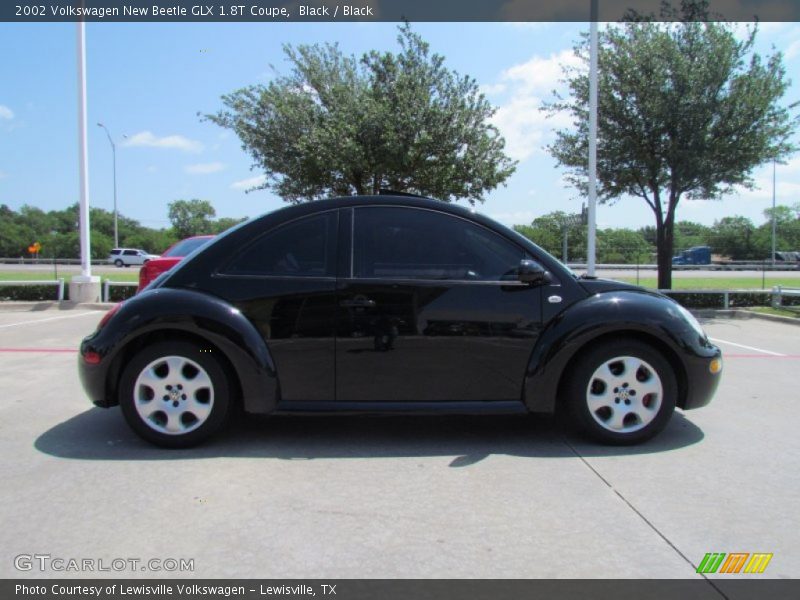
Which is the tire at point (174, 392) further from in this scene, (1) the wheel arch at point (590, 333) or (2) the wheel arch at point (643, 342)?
(2) the wheel arch at point (643, 342)

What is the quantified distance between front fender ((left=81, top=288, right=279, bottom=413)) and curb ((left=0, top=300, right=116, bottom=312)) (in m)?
11.4

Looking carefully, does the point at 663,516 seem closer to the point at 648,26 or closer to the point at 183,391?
the point at 183,391

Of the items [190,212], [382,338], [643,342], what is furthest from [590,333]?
[190,212]

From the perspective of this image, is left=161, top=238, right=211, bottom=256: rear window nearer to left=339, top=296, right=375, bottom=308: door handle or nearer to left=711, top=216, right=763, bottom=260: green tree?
left=339, top=296, right=375, bottom=308: door handle

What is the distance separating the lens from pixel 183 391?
3980 mm

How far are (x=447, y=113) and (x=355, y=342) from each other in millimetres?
12648

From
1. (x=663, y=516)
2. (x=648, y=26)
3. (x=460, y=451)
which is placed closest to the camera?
(x=663, y=516)

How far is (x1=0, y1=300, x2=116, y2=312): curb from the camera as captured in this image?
565 inches

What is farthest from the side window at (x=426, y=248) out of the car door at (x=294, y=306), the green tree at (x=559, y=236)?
the green tree at (x=559, y=236)

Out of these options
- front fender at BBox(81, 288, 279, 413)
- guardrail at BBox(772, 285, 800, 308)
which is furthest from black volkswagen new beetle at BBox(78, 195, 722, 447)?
guardrail at BBox(772, 285, 800, 308)

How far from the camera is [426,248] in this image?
13.6 ft

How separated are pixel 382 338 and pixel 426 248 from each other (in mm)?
702

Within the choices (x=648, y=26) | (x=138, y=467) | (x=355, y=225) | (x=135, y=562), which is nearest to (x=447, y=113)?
(x=648, y=26)

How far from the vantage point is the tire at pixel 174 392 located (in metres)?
3.97
